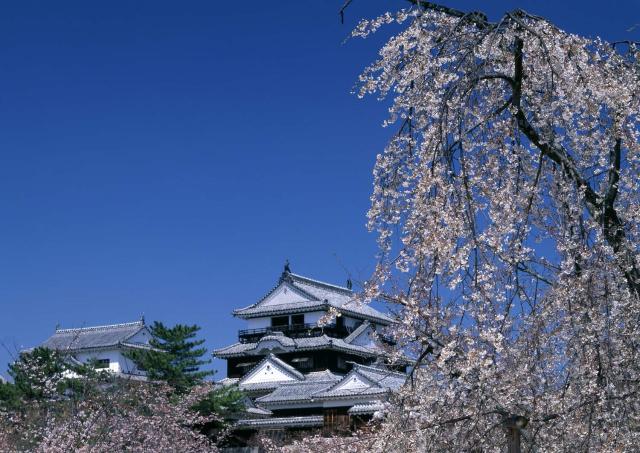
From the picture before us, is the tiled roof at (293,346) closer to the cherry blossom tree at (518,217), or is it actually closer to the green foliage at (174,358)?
the green foliage at (174,358)

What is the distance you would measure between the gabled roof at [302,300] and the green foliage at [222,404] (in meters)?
11.7

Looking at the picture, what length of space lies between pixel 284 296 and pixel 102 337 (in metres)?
9.42

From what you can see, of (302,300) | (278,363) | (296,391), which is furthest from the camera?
(302,300)

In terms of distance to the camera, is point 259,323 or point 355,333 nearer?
point 355,333

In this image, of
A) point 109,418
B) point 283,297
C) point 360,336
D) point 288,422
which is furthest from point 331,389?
point 109,418

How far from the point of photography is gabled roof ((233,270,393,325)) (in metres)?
37.1

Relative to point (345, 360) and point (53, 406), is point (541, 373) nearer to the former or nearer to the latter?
point (53, 406)

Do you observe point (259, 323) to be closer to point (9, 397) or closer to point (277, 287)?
point (277, 287)

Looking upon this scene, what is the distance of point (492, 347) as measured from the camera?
15.9 ft

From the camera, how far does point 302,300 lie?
37.8 meters

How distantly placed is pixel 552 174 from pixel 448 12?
120 centimetres

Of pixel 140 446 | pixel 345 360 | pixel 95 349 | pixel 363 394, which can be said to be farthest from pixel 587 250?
pixel 95 349

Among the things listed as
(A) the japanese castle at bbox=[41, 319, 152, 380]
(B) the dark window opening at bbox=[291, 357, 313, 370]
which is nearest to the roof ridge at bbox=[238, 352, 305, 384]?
(B) the dark window opening at bbox=[291, 357, 313, 370]

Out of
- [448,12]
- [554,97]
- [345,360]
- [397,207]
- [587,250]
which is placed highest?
[345,360]
